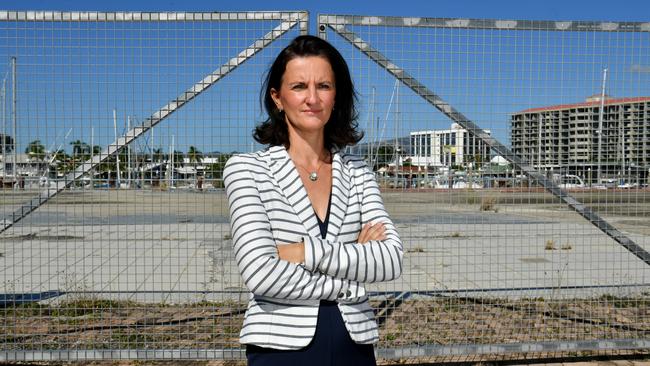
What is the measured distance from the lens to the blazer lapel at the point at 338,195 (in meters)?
1.88

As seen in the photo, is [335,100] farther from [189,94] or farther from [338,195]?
[189,94]

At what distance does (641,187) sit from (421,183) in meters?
1.99

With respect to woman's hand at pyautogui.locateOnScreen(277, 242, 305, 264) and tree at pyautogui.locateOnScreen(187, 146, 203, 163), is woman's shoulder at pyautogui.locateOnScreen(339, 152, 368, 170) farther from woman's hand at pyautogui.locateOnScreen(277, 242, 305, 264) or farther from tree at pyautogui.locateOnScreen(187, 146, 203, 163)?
tree at pyautogui.locateOnScreen(187, 146, 203, 163)

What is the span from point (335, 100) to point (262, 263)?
678mm

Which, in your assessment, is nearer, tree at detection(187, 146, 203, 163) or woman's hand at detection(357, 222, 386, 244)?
woman's hand at detection(357, 222, 386, 244)

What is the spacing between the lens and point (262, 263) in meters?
1.78

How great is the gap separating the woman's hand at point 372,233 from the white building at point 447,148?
2.76 m

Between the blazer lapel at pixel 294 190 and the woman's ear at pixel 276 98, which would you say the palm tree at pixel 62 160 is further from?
the blazer lapel at pixel 294 190

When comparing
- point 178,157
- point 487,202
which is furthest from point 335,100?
point 487,202

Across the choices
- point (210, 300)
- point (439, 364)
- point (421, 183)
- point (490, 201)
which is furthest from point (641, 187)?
point (210, 300)

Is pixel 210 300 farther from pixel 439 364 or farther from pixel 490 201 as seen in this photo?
pixel 490 201

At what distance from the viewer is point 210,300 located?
6598 mm

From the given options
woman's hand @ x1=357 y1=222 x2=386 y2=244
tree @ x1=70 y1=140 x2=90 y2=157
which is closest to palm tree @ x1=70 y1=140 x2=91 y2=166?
tree @ x1=70 y1=140 x2=90 y2=157

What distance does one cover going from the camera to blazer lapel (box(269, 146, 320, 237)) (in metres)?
1.85
